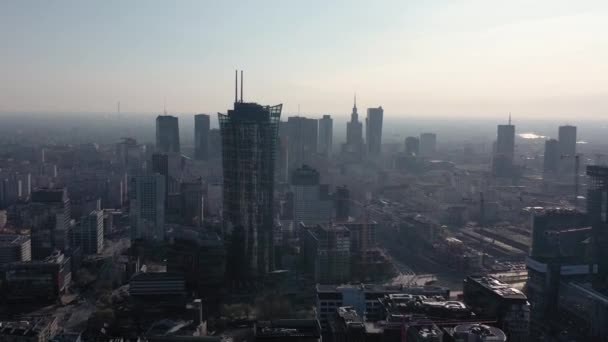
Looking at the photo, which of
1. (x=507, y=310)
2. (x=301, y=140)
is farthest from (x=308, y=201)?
(x=301, y=140)

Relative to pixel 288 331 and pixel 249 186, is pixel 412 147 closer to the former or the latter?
pixel 249 186

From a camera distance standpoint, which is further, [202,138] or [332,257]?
[202,138]

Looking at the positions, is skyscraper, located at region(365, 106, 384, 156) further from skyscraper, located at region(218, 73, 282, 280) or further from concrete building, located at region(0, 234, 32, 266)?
concrete building, located at region(0, 234, 32, 266)

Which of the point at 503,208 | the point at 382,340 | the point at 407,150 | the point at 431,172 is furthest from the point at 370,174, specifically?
the point at 382,340

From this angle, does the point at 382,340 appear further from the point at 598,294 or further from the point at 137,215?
the point at 137,215

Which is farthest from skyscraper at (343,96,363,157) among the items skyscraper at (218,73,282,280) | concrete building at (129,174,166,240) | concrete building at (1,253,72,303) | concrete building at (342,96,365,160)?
concrete building at (1,253,72,303)
